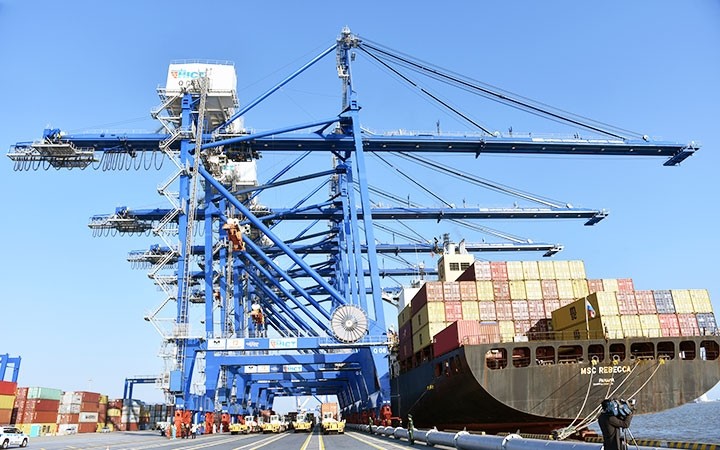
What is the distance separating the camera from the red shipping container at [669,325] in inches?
880

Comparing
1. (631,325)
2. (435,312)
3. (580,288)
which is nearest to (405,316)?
(435,312)

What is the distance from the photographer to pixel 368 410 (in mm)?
36219

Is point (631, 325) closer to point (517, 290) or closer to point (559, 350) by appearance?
point (559, 350)

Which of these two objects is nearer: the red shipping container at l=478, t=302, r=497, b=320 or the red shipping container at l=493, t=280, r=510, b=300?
the red shipping container at l=478, t=302, r=497, b=320

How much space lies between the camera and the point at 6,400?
38156mm

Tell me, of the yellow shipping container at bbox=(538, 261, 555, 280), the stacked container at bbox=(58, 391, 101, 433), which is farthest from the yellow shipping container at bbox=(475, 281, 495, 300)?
the stacked container at bbox=(58, 391, 101, 433)

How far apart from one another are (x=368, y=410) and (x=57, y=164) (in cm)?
2666

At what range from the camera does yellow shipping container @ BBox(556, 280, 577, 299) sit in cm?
2656

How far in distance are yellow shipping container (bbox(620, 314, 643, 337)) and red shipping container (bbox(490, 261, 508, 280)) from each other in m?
6.40

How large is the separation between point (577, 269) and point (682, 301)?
5264 millimetres

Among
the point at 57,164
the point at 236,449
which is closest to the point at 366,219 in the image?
the point at 236,449

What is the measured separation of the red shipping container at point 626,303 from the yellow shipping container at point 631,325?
0.20 meters

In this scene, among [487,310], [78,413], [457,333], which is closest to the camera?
[457,333]

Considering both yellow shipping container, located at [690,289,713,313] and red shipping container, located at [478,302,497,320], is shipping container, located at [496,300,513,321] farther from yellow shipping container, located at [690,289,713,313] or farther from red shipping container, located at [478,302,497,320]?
yellow shipping container, located at [690,289,713,313]
